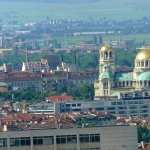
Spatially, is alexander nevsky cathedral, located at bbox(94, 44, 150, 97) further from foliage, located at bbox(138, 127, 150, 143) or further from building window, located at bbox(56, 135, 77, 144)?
building window, located at bbox(56, 135, 77, 144)

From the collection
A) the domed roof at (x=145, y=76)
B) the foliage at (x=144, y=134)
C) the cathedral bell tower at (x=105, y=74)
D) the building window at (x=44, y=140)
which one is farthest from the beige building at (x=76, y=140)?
the domed roof at (x=145, y=76)

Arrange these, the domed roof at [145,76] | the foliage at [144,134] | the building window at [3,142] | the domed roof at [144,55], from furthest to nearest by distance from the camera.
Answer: the domed roof at [144,55] → the domed roof at [145,76] → the foliage at [144,134] → the building window at [3,142]

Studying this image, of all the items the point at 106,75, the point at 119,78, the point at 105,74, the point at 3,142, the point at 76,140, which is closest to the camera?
the point at 76,140

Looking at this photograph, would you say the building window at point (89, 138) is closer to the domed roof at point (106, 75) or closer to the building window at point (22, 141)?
the building window at point (22, 141)

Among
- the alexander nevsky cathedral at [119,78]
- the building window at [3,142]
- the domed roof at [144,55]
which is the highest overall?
the domed roof at [144,55]

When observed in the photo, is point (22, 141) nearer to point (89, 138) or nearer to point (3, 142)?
point (3, 142)

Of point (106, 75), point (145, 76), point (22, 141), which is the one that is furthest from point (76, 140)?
point (106, 75)

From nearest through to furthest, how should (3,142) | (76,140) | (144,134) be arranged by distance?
(76,140) → (3,142) → (144,134)
